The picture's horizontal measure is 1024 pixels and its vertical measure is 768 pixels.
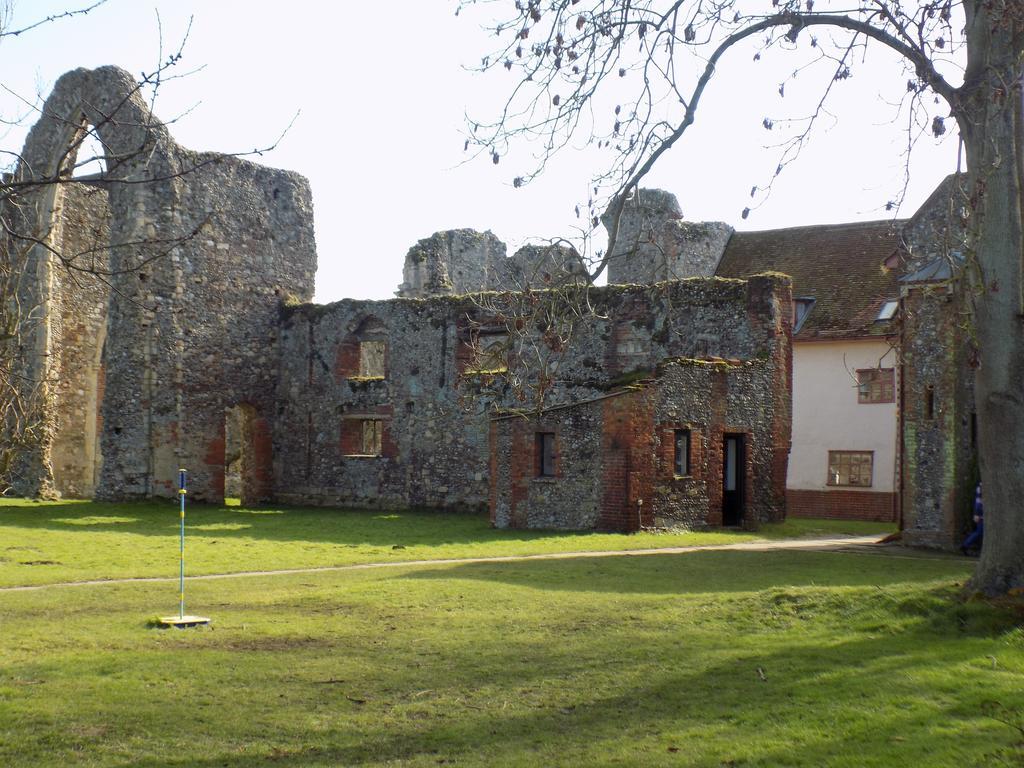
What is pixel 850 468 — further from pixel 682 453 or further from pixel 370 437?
pixel 370 437

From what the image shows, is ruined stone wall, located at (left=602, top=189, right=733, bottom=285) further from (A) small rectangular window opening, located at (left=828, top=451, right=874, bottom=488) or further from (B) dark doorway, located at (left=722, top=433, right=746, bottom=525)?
(B) dark doorway, located at (left=722, top=433, right=746, bottom=525)

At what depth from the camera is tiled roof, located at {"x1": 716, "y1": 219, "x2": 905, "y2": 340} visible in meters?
32.5

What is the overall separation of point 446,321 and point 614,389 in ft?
20.5

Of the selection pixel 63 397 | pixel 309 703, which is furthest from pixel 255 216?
pixel 309 703

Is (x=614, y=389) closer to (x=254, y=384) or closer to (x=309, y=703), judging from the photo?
(x=254, y=384)

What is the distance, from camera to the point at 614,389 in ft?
77.9

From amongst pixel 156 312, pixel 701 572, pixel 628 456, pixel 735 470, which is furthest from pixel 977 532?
pixel 156 312

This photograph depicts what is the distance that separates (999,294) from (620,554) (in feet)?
28.2

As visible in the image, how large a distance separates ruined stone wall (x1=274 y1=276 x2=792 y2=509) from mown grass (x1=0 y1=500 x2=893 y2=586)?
4.71ft

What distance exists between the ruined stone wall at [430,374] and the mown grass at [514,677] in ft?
39.4

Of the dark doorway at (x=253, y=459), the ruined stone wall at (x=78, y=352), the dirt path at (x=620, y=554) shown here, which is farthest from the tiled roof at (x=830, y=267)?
the ruined stone wall at (x=78, y=352)

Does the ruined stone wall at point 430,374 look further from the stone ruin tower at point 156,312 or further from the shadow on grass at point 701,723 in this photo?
the shadow on grass at point 701,723

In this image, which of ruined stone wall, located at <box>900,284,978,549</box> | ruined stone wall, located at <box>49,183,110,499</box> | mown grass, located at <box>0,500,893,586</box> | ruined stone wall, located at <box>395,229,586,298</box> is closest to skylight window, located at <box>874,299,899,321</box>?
mown grass, located at <box>0,500,893,586</box>

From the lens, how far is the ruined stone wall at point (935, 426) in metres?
19.3
